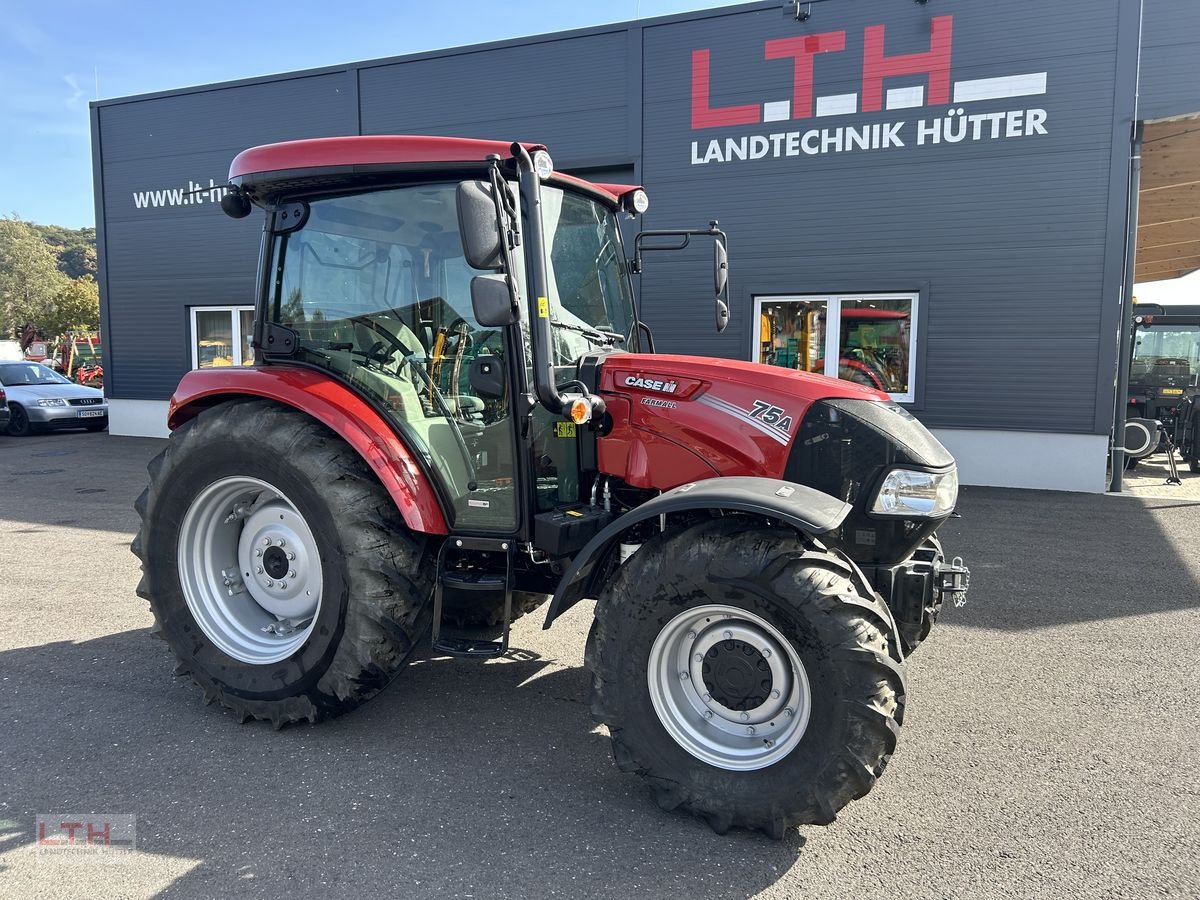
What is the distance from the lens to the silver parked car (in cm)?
1579

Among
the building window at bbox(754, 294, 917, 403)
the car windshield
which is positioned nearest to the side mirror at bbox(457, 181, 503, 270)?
the building window at bbox(754, 294, 917, 403)

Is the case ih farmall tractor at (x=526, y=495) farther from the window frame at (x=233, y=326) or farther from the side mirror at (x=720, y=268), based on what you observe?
the window frame at (x=233, y=326)

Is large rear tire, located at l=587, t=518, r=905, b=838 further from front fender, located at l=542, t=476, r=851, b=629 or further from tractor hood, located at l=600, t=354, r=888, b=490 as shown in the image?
tractor hood, located at l=600, t=354, r=888, b=490

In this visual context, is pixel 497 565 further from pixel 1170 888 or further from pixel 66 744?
pixel 1170 888

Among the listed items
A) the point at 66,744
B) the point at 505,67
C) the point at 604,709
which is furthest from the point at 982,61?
the point at 66,744

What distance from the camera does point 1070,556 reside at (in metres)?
6.78

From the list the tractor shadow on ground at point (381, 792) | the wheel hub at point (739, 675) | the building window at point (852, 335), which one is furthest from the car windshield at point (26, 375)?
the wheel hub at point (739, 675)

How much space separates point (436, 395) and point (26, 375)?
17254 mm

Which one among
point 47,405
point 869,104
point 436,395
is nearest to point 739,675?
point 436,395

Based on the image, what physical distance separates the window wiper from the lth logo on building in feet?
26.2

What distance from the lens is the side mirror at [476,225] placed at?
9.30 feet

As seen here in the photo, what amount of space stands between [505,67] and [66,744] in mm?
→ 11007

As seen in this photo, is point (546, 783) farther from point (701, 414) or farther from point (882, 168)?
point (882, 168)

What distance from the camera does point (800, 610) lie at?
2.68 meters
